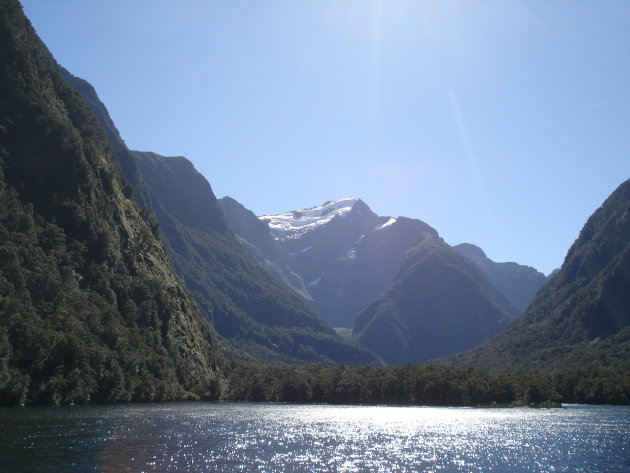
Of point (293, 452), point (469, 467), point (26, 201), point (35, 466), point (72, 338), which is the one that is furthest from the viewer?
point (26, 201)

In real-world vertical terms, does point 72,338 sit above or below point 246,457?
above

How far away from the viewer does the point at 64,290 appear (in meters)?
156

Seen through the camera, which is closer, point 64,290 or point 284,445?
point 284,445

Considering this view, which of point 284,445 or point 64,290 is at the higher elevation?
point 64,290

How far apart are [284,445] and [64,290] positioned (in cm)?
9962

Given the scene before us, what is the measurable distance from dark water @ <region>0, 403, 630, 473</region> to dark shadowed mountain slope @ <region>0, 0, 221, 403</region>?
68.0 feet

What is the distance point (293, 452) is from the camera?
238ft

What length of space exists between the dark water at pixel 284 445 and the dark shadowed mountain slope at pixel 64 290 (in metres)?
20.7

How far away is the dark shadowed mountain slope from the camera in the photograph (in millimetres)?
127312

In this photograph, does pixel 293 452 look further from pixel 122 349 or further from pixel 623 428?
pixel 122 349

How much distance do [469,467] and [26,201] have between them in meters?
156

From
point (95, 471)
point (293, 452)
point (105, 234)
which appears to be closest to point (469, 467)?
point (293, 452)

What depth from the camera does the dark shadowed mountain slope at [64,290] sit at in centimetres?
12731

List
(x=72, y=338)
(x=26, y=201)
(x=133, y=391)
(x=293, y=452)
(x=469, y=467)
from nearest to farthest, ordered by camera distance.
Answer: (x=469, y=467)
(x=293, y=452)
(x=72, y=338)
(x=133, y=391)
(x=26, y=201)
